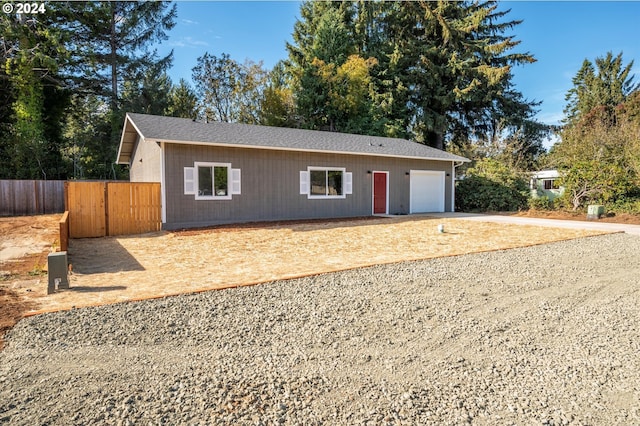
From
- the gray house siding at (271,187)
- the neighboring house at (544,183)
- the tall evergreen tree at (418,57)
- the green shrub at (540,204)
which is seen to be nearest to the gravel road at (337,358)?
the gray house siding at (271,187)

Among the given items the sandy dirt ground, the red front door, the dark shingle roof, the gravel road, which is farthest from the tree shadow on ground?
the red front door

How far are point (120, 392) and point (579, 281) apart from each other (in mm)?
5800

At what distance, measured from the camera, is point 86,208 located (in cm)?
966

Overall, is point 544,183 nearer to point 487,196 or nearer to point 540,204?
point 540,204

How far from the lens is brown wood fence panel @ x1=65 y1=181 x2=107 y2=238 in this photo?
9469 millimetres

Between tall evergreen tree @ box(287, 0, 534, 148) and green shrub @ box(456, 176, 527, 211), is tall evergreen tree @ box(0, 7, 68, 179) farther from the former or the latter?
green shrub @ box(456, 176, 527, 211)

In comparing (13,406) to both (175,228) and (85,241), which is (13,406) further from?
(175,228)

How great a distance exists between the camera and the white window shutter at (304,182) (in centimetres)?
1352

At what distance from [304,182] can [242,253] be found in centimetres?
655

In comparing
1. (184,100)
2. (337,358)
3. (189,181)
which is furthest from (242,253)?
(184,100)

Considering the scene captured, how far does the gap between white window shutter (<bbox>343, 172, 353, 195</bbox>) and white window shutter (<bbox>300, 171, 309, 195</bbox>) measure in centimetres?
175

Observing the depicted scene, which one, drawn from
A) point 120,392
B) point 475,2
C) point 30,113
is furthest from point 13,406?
point 475,2

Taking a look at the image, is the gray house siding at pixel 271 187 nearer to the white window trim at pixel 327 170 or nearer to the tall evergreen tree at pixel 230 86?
the white window trim at pixel 327 170

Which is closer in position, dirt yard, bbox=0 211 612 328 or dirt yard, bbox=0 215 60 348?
dirt yard, bbox=0 215 60 348
